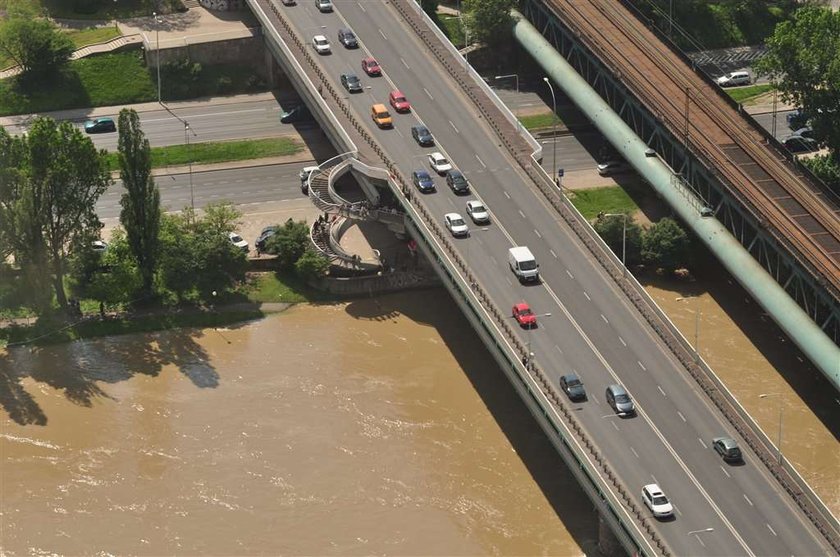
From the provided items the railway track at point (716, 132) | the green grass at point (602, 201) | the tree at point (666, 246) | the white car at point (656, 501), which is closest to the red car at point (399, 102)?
the green grass at point (602, 201)

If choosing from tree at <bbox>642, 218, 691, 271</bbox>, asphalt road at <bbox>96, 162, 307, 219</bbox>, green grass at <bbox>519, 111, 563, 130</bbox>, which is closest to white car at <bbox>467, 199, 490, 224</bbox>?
tree at <bbox>642, 218, 691, 271</bbox>

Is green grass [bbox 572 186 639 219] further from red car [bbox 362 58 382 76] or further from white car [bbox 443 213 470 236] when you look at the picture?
red car [bbox 362 58 382 76]

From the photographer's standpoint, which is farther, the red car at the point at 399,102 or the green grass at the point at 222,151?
the green grass at the point at 222,151

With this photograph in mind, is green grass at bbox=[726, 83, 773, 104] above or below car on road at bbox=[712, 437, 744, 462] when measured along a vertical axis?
above

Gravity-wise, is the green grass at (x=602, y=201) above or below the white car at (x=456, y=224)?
below

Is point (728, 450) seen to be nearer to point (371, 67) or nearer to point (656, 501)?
point (656, 501)

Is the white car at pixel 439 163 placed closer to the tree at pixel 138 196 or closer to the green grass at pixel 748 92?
the tree at pixel 138 196

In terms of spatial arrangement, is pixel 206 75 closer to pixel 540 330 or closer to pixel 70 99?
pixel 70 99
